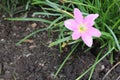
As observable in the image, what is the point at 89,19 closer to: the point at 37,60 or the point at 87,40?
the point at 87,40

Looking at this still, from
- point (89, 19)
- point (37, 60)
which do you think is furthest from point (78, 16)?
point (37, 60)

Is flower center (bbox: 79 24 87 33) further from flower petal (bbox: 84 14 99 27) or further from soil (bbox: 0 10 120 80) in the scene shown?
soil (bbox: 0 10 120 80)

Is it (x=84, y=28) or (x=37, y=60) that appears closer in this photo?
(x=84, y=28)

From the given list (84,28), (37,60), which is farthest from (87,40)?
(37,60)

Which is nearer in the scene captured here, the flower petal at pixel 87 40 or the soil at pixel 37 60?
the flower petal at pixel 87 40

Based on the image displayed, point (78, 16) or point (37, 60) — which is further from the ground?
point (78, 16)

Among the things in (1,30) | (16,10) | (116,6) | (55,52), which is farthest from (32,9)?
(116,6)

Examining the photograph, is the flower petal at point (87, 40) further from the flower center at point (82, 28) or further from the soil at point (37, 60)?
the soil at point (37, 60)

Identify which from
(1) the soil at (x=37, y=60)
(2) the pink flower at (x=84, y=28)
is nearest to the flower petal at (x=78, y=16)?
(2) the pink flower at (x=84, y=28)

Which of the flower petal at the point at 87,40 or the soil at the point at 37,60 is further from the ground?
the flower petal at the point at 87,40
